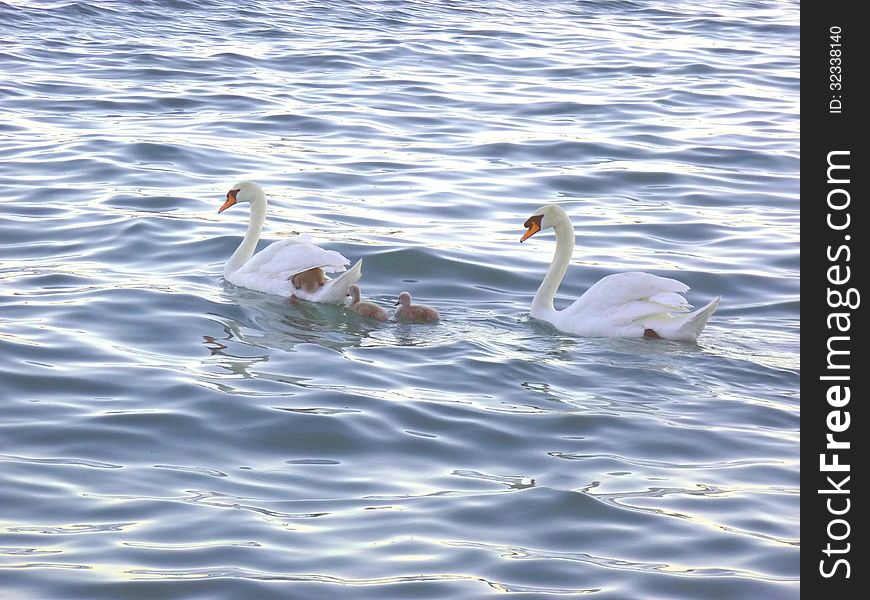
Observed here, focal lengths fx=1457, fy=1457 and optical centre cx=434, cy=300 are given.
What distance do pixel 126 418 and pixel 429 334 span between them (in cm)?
250

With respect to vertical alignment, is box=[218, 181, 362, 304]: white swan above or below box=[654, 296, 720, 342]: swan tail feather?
above

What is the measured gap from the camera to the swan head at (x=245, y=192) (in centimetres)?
1177

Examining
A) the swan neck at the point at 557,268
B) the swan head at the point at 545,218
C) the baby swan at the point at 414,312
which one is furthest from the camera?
the swan head at the point at 545,218

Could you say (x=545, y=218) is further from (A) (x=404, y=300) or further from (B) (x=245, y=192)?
(B) (x=245, y=192)

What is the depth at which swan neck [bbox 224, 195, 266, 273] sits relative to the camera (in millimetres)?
11281

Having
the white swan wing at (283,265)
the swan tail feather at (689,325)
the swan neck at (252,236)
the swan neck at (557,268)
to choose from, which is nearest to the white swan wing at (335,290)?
the white swan wing at (283,265)

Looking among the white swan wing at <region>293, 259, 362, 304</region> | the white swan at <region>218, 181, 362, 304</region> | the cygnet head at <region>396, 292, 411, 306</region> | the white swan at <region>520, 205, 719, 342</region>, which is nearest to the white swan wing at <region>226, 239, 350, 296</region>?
the white swan at <region>218, 181, 362, 304</region>

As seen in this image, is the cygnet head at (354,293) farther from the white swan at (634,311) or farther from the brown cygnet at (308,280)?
the white swan at (634,311)

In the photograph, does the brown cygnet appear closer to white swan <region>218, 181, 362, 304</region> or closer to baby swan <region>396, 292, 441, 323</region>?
white swan <region>218, 181, 362, 304</region>

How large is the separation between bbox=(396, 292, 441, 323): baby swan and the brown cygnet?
3.09 ft

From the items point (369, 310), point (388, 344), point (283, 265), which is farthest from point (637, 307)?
point (283, 265)

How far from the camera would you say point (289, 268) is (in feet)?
34.6
